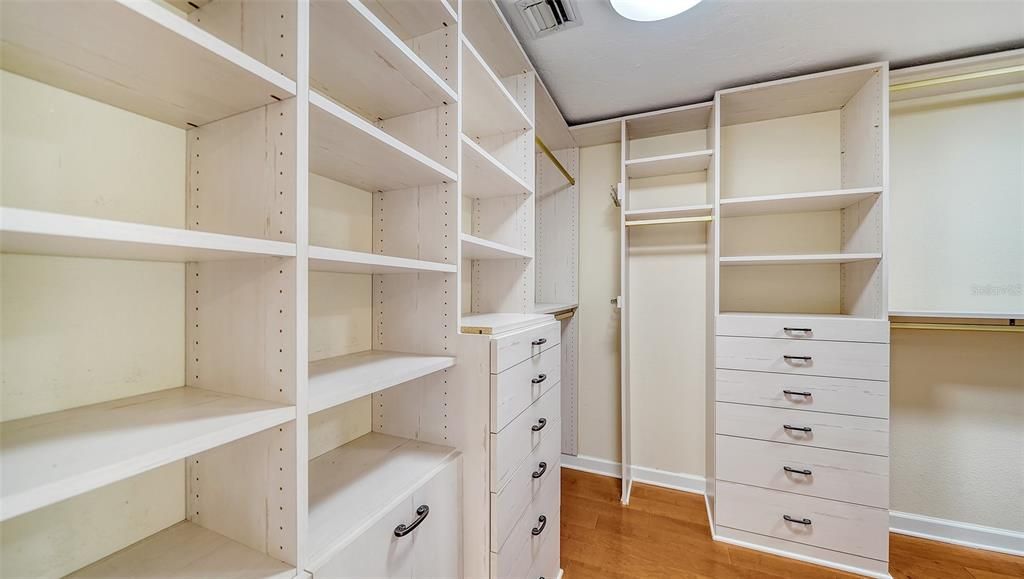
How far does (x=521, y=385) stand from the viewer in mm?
1234

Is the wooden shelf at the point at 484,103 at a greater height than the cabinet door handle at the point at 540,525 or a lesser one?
greater

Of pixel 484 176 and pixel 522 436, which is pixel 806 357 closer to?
pixel 522 436

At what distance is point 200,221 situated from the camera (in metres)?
0.75

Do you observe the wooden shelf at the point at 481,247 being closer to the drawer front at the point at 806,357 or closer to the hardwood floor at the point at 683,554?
the drawer front at the point at 806,357

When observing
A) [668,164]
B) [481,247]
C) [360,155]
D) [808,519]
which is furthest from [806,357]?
[360,155]

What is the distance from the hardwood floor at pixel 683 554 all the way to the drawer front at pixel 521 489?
59 centimetres

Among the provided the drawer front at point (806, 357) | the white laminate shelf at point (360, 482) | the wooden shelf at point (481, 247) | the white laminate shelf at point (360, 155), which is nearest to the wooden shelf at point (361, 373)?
the white laminate shelf at point (360, 482)

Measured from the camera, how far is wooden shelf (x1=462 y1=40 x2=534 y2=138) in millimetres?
1253

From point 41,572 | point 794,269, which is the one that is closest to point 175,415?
point 41,572

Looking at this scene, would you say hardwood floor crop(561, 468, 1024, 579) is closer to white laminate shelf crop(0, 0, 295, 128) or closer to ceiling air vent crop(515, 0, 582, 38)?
white laminate shelf crop(0, 0, 295, 128)

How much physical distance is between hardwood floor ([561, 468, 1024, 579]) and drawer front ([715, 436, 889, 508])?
1.15ft

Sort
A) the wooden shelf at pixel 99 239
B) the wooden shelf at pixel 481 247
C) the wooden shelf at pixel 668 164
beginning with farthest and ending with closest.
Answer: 1. the wooden shelf at pixel 668 164
2. the wooden shelf at pixel 481 247
3. the wooden shelf at pixel 99 239

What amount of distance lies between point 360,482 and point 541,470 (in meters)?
0.73

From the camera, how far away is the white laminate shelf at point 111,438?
0.39m
